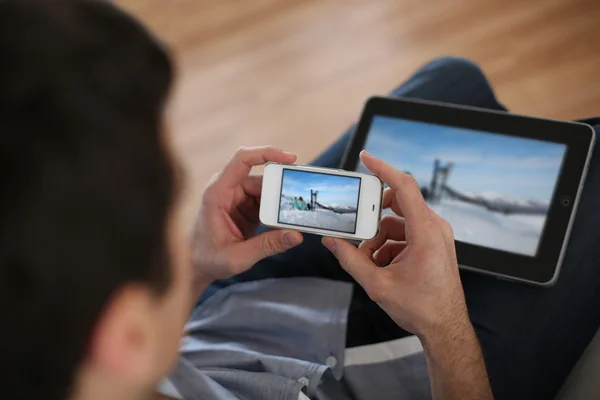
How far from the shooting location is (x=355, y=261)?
27.2 inches

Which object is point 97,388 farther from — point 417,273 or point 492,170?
point 492,170

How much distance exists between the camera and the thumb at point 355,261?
0.69 metres

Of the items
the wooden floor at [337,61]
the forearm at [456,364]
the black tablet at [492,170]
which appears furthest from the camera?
the wooden floor at [337,61]

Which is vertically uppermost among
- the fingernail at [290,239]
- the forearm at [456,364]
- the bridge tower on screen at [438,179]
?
the bridge tower on screen at [438,179]

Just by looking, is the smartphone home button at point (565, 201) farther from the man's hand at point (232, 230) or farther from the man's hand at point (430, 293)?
the man's hand at point (232, 230)

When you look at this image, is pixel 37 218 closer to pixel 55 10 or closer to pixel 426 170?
pixel 55 10

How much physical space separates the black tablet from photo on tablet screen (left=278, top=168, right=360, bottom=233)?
177mm

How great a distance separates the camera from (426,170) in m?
0.87

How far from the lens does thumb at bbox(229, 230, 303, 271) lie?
733mm

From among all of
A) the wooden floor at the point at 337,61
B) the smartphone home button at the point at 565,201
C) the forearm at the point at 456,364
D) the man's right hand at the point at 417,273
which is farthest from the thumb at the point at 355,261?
the wooden floor at the point at 337,61

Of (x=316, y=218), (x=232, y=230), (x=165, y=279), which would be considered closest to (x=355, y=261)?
(x=316, y=218)

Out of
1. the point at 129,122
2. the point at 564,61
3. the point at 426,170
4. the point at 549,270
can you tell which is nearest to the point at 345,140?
the point at 426,170

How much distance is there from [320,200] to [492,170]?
0.31m

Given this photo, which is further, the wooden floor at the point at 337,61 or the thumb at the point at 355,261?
the wooden floor at the point at 337,61
